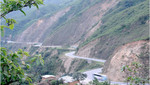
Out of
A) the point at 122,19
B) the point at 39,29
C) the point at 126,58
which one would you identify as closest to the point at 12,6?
the point at 126,58

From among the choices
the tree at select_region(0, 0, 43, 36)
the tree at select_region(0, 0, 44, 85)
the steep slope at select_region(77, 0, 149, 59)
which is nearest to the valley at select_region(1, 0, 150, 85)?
the steep slope at select_region(77, 0, 149, 59)

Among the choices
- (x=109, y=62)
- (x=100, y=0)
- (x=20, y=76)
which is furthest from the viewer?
(x=100, y=0)

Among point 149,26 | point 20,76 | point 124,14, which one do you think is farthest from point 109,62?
point 20,76

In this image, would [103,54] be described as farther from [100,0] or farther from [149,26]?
[100,0]

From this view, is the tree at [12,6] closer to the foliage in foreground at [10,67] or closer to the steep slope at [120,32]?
the foliage in foreground at [10,67]

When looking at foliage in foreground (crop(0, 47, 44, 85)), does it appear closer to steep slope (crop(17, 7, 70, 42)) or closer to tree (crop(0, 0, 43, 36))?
tree (crop(0, 0, 43, 36))

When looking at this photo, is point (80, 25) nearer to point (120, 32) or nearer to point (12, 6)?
point (120, 32)
